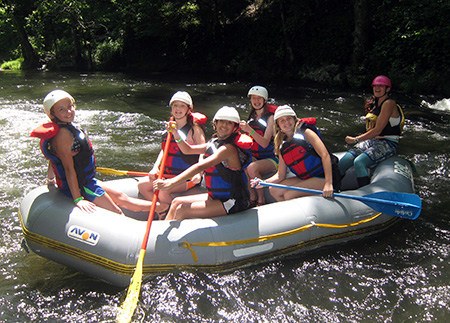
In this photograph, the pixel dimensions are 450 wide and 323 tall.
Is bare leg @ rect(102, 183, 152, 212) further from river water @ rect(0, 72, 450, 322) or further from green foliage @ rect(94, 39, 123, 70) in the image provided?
green foliage @ rect(94, 39, 123, 70)

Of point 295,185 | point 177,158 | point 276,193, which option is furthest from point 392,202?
point 177,158

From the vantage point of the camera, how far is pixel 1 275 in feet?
9.95

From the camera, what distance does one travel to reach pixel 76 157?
9.93ft

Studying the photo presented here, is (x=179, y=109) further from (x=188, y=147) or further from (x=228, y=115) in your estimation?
(x=228, y=115)

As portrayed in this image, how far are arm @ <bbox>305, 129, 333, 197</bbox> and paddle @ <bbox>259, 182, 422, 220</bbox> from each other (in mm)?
61

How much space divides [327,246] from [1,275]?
2672 mm

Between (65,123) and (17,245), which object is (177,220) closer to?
(65,123)

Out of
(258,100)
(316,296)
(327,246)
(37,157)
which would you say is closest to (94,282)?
(316,296)

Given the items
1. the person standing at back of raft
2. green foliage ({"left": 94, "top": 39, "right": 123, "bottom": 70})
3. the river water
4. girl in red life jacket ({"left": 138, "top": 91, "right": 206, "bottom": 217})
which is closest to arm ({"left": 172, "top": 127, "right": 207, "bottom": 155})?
girl in red life jacket ({"left": 138, "top": 91, "right": 206, "bottom": 217})

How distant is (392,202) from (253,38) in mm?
11369

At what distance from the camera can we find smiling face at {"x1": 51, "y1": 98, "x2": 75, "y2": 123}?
288cm

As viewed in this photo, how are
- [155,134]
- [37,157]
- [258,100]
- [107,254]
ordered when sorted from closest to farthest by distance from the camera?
[107,254]
[258,100]
[37,157]
[155,134]

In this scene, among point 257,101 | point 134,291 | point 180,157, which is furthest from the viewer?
point 257,101

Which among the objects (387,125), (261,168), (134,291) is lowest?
(134,291)
